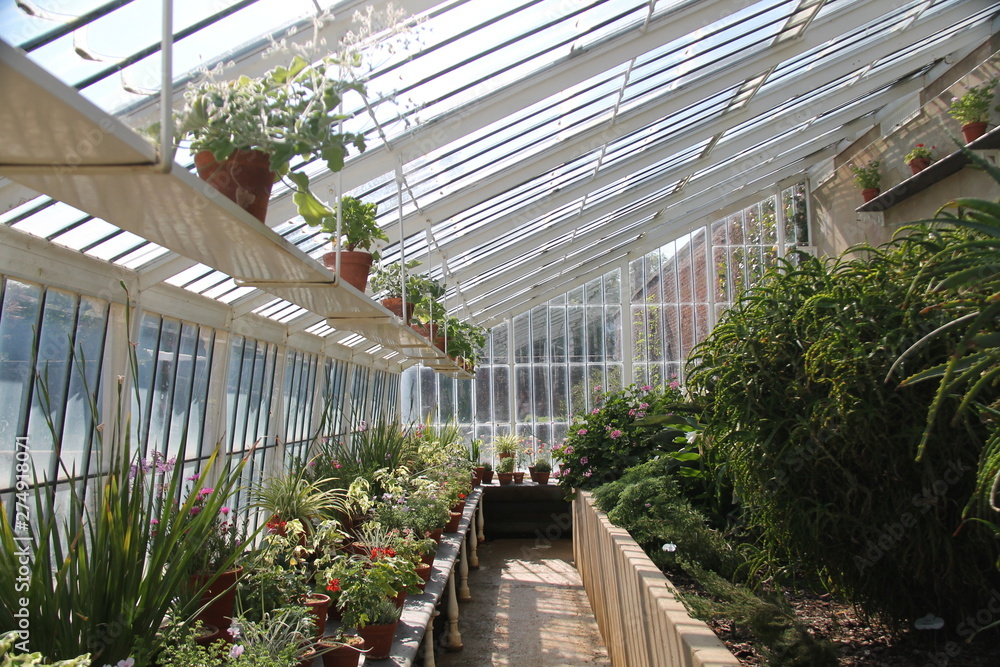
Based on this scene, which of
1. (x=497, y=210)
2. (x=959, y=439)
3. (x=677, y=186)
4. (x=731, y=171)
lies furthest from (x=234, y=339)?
(x=731, y=171)

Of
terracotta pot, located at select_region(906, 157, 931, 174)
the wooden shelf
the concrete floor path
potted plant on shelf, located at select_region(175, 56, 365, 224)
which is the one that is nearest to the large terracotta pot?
potted plant on shelf, located at select_region(175, 56, 365, 224)

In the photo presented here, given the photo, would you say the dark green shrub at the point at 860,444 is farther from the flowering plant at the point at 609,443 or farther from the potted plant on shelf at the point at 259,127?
the flowering plant at the point at 609,443

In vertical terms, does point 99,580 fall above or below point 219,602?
above

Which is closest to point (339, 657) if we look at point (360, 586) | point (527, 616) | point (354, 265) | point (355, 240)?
point (360, 586)

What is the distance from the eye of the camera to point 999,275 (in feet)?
5.00

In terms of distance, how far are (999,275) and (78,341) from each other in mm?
3556

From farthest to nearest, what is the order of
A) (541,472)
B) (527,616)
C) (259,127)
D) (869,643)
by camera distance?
(541,472)
(527,616)
(869,643)
(259,127)

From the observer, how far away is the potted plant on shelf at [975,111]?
672 centimetres

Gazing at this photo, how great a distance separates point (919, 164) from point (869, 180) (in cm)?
123

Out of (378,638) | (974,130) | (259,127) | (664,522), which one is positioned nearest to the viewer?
(259,127)

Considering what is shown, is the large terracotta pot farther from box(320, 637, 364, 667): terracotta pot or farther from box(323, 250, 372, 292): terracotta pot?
box(320, 637, 364, 667): terracotta pot

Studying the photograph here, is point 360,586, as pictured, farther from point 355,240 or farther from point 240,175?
point 240,175

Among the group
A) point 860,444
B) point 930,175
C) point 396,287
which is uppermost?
point 930,175

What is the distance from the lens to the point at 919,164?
780 centimetres
